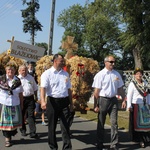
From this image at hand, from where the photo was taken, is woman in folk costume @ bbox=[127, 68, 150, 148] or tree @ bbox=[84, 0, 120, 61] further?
tree @ bbox=[84, 0, 120, 61]

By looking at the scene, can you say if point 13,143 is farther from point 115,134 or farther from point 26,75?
point 115,134

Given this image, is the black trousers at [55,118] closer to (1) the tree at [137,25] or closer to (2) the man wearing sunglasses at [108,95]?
(2) the man wearing sunglasses at [108,95]

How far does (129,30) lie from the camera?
→ 25.0m

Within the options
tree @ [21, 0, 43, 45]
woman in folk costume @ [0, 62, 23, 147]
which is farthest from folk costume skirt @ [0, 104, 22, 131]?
tree @ [21, 0, 43, 45]

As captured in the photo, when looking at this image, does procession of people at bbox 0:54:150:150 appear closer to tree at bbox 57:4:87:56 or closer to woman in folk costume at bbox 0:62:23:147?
woman in folk costume at bbox 0:62:23:147

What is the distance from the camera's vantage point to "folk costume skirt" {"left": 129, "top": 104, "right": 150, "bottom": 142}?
263 inches

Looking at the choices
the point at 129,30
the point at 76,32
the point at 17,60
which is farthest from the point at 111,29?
the point at 17,60

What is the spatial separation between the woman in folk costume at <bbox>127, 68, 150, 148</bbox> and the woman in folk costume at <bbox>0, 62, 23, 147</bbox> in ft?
8.01

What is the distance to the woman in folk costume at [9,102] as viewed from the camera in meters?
6.64

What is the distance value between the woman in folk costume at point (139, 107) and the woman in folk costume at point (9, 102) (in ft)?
8.01

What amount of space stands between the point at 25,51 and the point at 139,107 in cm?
481

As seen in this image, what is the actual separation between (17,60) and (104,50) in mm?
42276

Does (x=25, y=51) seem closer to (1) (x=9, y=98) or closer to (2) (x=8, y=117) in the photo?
(1) (x=9, y=98)

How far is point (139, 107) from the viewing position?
6.70 m
